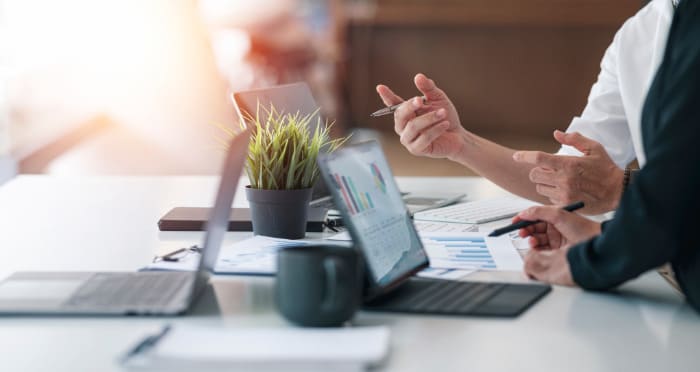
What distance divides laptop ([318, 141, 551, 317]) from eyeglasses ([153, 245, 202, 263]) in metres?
0.29

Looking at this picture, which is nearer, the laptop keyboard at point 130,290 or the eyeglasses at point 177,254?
the laptop keyboard at point 130,290

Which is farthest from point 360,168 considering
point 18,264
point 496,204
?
point 496,204

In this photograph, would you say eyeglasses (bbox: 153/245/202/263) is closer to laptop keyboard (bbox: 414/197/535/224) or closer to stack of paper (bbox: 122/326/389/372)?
stack of paper (bbox: 122/326/389/372)

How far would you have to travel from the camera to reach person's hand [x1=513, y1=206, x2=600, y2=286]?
120 cm

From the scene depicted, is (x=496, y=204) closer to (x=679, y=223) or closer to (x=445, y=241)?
(x=445, y=241)

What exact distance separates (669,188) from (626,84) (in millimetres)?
878

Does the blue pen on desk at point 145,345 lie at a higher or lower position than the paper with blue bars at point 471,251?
higher

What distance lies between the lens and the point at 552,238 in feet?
4.42

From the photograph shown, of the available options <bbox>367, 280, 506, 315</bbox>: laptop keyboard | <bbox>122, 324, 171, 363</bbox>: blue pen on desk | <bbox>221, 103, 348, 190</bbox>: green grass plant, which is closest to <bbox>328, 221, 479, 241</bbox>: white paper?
<bbox>221, 103, 348, 190</bbox>: green grass plant

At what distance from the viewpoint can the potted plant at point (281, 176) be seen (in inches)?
55.6

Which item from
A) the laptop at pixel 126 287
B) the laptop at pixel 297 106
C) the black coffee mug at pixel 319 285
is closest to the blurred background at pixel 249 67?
the laptop at pixel 297 106

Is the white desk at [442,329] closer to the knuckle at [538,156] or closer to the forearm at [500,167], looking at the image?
the knuckle at [538,156]

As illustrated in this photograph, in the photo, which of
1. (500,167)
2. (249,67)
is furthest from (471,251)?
(249,67)

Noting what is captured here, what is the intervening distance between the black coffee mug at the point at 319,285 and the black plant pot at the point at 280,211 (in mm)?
441
